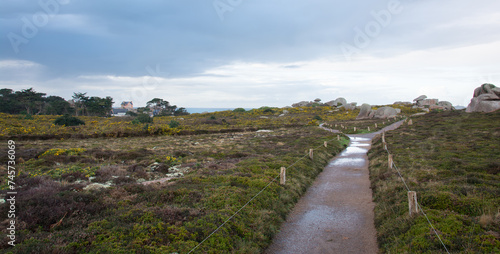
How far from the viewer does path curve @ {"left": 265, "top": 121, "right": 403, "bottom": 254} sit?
358 inches

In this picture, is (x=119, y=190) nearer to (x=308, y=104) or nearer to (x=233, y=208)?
(x=233, y=208)

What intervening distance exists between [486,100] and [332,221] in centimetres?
6131

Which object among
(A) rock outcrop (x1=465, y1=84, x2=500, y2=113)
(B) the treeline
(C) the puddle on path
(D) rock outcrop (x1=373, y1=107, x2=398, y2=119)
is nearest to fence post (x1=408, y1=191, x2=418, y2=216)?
(C) the puddle on path

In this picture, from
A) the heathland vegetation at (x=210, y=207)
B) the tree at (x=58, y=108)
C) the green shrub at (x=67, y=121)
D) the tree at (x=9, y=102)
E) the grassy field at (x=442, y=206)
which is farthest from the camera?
the tree at (x=58, y=108)

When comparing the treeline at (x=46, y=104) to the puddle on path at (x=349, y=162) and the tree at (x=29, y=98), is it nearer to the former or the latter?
the tree at (x=29, y=98)

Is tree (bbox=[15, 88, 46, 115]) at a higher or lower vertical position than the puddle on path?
higher

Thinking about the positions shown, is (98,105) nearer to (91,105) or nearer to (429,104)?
(91,105)

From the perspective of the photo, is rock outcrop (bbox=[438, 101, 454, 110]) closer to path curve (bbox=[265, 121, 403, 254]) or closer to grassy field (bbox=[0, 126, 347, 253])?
path curve (bbox=[265, 121, 403, 254])

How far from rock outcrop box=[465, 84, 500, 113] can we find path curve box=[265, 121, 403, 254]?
49472 millimetres

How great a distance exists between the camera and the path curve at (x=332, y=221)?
9086 millimetres

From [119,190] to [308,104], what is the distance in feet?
462

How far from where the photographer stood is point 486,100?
2057 inches

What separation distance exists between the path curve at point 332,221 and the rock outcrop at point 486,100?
49472mm

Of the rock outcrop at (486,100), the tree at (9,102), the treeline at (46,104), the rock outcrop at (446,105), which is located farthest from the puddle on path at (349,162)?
the tree at (9,102)
